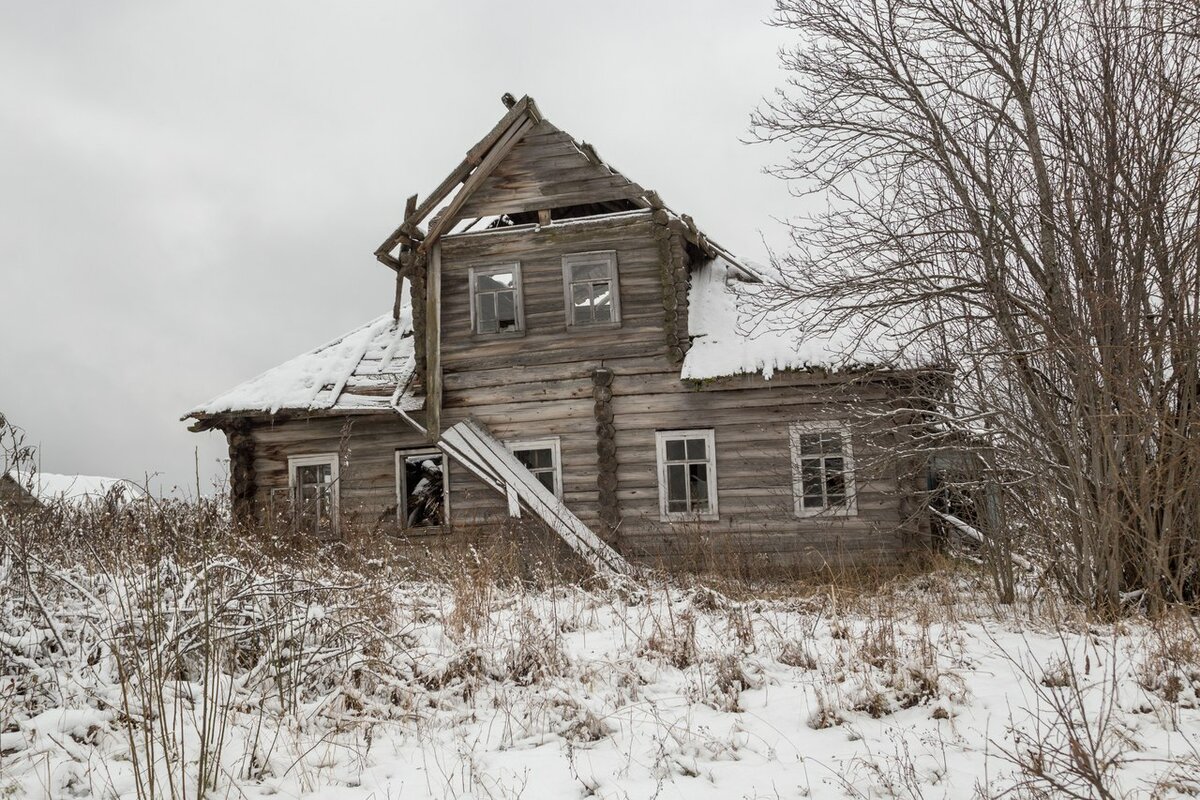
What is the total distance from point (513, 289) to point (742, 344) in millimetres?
3944

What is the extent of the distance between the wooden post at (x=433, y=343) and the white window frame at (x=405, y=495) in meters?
0.56

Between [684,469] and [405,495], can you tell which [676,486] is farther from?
[405,495]

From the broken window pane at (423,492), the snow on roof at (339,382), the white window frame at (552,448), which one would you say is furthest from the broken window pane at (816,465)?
the snow on roof at (339,382)

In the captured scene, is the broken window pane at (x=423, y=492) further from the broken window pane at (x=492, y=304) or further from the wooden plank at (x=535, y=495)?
the broken window pane at (x=492, y=304)

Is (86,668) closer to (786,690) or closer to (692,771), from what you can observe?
(692,771)

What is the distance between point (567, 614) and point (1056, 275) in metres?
5.52

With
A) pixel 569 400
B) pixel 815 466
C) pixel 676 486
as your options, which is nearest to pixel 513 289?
pixel 569 400

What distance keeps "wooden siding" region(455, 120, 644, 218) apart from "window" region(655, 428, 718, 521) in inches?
159

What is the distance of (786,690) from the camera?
17.3 ft

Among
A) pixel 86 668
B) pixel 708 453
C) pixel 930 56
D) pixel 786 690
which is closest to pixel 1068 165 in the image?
pixel 930 56

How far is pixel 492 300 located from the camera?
1384 cm

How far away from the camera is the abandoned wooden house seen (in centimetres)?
1228

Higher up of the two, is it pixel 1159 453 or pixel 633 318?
pixel 633 318

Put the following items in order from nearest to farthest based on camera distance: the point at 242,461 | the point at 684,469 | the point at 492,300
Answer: the point at 684,469, the point at 492,300, the point at 242,461
